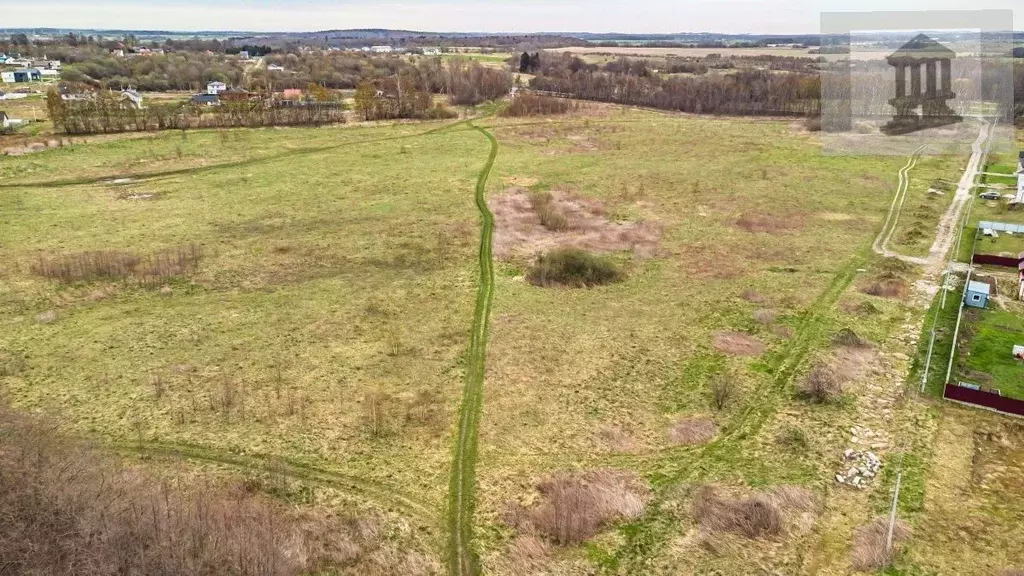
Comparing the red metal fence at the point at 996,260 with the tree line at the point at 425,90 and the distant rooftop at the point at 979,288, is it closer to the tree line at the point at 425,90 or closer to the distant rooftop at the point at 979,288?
the distant rooftop at the point at 979,288

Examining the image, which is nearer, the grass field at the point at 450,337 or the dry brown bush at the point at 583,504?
the dry brown bush at the point at 583,504

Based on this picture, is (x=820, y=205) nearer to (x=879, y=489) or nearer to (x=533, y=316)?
(x=533, y=316)

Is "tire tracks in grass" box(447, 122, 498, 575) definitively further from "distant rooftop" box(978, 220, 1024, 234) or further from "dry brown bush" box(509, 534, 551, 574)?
"distant rooftop" box(978, 220, 1024, 234)

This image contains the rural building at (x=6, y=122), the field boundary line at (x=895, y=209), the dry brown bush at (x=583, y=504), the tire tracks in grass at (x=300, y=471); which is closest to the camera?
the dry brown bush at (x=583, y=504)

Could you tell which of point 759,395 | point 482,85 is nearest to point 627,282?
point 759,395

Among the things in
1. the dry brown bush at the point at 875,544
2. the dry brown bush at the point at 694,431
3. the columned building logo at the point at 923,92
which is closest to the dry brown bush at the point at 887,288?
the dry brown bush at the point at 694,431
